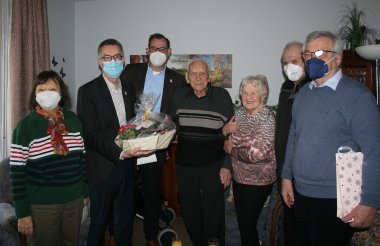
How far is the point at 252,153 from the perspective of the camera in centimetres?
221

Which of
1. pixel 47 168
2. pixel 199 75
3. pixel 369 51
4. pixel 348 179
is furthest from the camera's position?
pixel 369 51

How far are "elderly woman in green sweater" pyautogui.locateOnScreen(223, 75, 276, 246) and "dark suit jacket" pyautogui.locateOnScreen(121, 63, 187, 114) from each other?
0.72 metres

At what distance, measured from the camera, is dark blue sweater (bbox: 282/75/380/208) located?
144 cm

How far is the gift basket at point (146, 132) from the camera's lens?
1.94 meters

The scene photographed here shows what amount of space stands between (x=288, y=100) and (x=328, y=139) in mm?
581

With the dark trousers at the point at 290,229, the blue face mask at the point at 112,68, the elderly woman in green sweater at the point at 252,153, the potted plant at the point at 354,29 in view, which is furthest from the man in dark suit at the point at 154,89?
the potted plant at the point at 354,29

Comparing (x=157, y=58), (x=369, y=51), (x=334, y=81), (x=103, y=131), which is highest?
(x=369, y=51)

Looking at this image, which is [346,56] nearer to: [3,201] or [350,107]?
[350,107]

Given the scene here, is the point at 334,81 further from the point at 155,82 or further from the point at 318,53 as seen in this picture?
the point at 155,82

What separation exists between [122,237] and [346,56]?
3336mm

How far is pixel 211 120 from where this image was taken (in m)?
2.37

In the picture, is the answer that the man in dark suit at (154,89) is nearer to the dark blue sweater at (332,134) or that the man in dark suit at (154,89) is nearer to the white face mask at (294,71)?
the white face mask at (294,71)

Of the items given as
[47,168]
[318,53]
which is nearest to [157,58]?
[47,168]

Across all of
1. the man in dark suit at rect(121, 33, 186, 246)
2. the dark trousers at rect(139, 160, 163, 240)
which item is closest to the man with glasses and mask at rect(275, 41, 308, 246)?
the man in dark suit at rect(121, 33, 186, 246)
